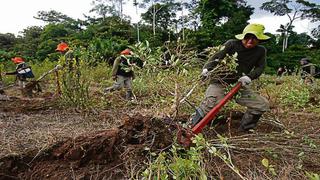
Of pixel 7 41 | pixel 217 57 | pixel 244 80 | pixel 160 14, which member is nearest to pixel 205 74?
pixel 217 57

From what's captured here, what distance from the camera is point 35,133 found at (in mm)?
4473

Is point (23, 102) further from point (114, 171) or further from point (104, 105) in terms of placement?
point (114, 171)

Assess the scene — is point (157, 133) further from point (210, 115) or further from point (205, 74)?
point (205, 74)

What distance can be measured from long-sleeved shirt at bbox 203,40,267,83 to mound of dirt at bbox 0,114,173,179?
4.00 feet

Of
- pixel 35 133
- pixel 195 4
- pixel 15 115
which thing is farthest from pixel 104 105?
pixel 195 4

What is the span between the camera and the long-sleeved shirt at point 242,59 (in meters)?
4.02

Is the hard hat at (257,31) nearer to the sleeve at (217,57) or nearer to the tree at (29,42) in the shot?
the sleeve at (217,57)

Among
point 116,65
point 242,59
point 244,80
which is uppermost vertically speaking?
point 242,59

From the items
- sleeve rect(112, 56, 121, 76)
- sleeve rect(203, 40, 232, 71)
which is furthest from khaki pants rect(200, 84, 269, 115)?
sleeve rect(112, 56, 121, 76)

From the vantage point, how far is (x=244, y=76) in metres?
3.95

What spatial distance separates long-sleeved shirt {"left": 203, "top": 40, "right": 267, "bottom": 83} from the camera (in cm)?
402

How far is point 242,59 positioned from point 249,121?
27.8 inches

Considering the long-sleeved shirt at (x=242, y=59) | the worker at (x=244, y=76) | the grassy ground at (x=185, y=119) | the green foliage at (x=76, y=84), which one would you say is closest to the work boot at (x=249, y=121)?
the worker at (x=244, y=76)

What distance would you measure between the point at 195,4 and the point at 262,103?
26550 millimetres
